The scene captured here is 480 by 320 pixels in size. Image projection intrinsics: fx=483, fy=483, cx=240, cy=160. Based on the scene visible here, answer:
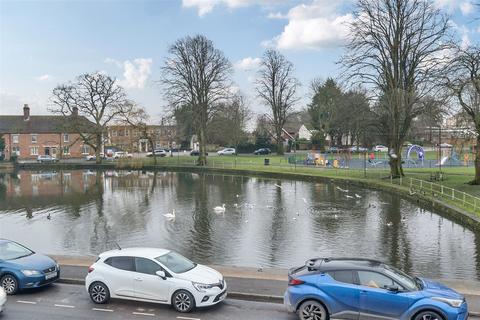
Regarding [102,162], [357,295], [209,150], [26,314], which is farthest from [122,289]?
[209,150]

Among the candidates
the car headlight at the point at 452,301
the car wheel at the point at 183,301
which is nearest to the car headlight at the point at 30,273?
the car wheel at the point at 183,301

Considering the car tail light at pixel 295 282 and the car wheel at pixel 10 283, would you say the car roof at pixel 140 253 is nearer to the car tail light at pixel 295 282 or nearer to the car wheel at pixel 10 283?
the car wheel at pixel 10 283

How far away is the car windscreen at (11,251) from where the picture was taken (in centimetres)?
1470

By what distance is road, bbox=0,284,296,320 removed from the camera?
12.1 meters

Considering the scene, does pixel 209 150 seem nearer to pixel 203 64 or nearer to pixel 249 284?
pixel 203 64

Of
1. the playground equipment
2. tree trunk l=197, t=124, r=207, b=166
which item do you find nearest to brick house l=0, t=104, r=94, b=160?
tree trunk l=197, t=124, r=207, b=166

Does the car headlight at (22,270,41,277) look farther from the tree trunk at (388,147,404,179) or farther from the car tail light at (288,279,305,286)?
the tree trunk at (388,147,404,179)

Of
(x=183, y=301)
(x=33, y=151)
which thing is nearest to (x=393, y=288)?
(x=183, y=301)

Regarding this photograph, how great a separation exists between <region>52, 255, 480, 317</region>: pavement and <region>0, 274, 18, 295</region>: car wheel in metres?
1.64

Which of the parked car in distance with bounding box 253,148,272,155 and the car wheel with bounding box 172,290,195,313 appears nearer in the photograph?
the car wheel with bounding box 172,290,195,313

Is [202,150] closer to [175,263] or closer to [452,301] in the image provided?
[175,263]

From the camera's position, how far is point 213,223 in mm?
30609

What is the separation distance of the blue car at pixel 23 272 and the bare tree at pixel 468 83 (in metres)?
31.3

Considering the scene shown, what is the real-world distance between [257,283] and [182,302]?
121 inches
